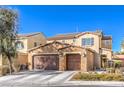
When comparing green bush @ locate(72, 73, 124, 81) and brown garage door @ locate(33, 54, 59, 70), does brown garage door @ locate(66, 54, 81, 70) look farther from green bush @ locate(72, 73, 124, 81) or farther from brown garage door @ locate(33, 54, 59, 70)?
green bush @ locate(72, 73, 124, 81)

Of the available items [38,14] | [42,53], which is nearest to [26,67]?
[42,53]

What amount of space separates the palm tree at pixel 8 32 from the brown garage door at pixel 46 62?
411 cm

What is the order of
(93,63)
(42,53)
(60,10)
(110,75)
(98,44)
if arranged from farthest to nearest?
1. (98,44)
2. (93,63)
3. (42,53)
4. (60,10)
5. (110,75)

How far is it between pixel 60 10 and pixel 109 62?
35.9 feet

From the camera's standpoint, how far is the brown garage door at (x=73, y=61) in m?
22.2

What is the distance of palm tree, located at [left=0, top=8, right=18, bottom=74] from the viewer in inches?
719

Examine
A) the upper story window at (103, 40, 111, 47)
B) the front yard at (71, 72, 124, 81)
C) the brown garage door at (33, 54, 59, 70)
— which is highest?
the upper story window at (103, 40, 111, 47)

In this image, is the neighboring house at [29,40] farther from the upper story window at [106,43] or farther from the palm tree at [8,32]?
the upper story window at [106,43]

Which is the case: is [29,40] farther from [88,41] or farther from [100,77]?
[100,77]

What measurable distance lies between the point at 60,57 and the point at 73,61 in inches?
48.7

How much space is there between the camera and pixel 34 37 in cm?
2623

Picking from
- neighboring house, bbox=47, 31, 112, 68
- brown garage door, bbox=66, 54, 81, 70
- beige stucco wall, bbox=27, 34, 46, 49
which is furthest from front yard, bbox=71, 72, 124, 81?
beige stucco wall, bbox=27, 34, 46, 49

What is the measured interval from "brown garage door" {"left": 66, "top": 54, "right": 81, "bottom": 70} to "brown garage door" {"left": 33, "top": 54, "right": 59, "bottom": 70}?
1.02m

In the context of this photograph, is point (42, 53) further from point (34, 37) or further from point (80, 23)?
point (80, 23)
